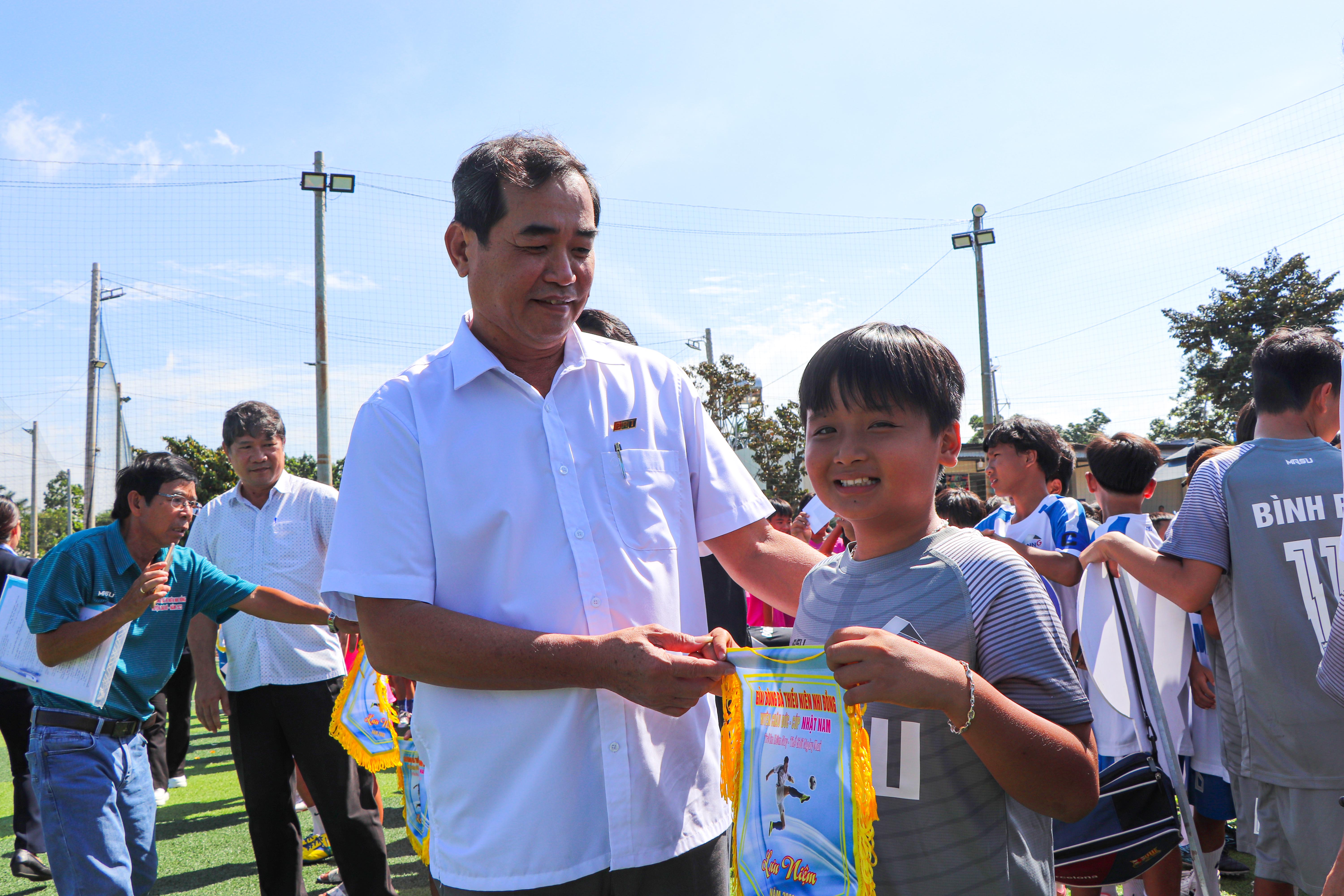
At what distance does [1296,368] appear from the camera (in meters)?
2.68

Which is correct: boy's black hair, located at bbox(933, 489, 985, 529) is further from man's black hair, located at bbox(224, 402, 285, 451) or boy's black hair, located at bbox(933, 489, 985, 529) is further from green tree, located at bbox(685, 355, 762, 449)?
green tree, located at bbox(685, 355, 762, 449)

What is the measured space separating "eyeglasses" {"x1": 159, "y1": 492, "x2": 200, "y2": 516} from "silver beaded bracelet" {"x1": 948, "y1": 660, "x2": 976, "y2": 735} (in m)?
3.34

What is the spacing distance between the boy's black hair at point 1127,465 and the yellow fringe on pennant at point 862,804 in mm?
3448

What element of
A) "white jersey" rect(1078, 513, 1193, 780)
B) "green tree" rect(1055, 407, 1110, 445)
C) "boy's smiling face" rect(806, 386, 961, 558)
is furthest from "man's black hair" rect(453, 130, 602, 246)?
"green tree" rect(1055, 407, 1110, 445)

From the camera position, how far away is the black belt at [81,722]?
10.8ft

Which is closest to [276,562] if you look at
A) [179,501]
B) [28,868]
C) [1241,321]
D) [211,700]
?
[211,700]

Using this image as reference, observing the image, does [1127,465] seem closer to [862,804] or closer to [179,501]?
[862,804]

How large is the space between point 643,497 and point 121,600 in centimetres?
261

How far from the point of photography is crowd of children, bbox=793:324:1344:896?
1.31 m

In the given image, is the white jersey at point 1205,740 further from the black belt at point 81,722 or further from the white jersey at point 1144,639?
the black belt at point 81,722

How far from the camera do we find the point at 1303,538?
2576 millimetres

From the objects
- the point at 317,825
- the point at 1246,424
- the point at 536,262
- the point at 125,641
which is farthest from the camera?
the point at 317,825

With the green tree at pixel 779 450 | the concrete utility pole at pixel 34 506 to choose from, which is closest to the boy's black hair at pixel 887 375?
the green tree at pixel 779 450

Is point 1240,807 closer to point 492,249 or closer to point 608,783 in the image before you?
point 608,783
